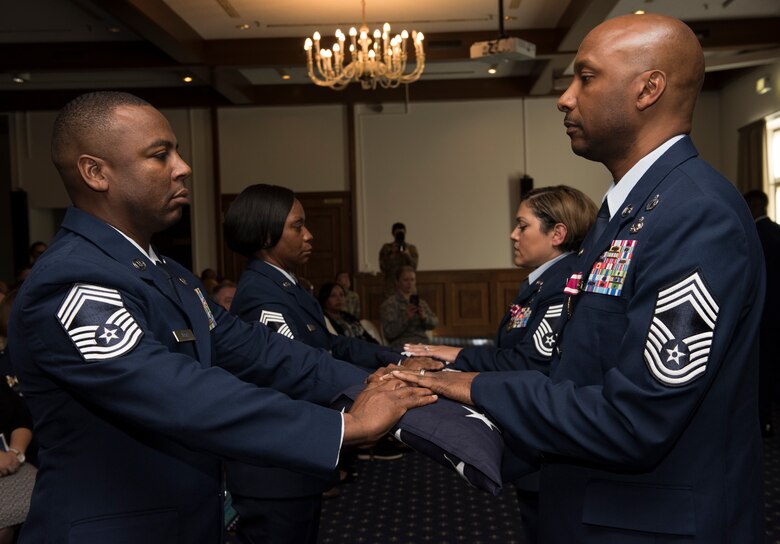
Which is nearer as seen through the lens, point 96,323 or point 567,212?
point 96,323

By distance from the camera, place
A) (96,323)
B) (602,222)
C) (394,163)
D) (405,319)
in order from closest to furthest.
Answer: (96,323), (602,222), (405,319), (394,163)

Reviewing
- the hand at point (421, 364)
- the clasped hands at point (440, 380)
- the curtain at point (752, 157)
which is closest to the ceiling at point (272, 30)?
the curtain at point (752, 157)

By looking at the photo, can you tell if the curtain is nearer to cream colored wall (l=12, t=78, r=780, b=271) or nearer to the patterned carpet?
cream colored wall (l=12, t=78, r=780, b=271)

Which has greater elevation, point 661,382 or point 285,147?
point 285,147

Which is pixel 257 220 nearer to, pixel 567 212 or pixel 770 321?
pixel 567 212

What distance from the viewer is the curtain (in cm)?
1080

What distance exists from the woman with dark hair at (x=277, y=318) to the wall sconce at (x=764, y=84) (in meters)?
9.19

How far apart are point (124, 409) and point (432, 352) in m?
1.57

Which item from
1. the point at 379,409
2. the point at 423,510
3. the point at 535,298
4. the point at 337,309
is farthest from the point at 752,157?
the point at 379,409

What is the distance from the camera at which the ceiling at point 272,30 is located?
27.5 feet

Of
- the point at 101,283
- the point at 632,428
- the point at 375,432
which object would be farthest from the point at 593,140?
the point at 101,283

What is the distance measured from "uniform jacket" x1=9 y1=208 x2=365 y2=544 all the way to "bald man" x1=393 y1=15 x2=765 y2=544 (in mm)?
497

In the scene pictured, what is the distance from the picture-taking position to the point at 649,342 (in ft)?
4.54

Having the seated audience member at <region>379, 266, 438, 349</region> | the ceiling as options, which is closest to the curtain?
the ceiling
